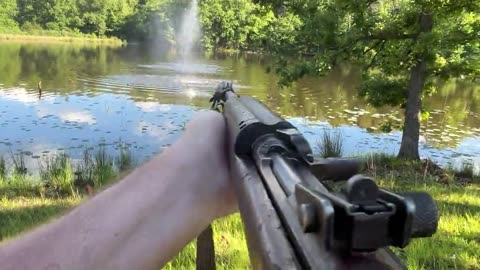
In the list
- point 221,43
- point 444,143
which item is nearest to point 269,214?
point 444,143

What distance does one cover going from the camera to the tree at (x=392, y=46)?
814 cm

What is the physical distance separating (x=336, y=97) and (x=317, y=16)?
13.7m

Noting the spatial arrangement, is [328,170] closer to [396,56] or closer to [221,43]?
[396,56]

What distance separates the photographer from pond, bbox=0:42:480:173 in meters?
12.1

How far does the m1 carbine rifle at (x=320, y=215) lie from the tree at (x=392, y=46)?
7.58 m

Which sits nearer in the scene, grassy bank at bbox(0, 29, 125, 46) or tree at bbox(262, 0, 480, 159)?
tree at bbox(262, 0, 480, 159)

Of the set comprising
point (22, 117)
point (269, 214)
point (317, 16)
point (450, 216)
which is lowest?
point (22, 117)

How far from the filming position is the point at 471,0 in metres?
7.52

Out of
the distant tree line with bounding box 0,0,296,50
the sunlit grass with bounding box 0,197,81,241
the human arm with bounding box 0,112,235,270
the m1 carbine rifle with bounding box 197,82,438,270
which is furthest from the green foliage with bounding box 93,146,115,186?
the distant tree line with bounding box 0,0,296,50

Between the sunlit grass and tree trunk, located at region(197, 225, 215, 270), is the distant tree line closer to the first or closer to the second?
the sunlit grass

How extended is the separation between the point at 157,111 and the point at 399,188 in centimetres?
1147

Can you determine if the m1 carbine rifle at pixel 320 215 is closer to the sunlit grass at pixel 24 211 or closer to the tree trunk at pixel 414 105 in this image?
the sunlit grass at pixel 24 211

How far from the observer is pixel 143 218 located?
1.17 m

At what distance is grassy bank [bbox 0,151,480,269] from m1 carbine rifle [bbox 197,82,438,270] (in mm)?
763
